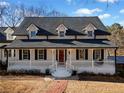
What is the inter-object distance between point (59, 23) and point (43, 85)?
1456cm

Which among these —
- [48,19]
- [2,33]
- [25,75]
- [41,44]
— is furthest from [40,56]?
[2,33]

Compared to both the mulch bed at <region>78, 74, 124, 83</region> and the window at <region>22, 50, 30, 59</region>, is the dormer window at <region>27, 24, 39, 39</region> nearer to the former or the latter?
the window at <region>22, 50, 30, 59</region>

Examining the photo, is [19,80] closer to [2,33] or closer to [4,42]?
[4,42]

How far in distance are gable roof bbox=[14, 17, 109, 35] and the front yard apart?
846 cm

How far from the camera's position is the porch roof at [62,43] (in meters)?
32.5

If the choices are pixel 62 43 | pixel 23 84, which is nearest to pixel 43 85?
pixel 23 84

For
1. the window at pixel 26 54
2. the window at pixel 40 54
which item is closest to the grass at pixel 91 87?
the window at pixel 40 54

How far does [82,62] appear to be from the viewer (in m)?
33.2

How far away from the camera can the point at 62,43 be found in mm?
33875

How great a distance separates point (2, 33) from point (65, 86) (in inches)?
922

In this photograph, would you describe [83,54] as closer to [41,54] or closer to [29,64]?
[41,54]

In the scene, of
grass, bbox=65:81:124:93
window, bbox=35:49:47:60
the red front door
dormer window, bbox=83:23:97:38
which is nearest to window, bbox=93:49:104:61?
dormer window, bbox=83:23:97:38

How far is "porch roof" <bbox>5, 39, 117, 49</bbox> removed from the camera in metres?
32.5

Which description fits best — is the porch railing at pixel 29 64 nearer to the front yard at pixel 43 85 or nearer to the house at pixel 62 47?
the house at pixel 62 47
